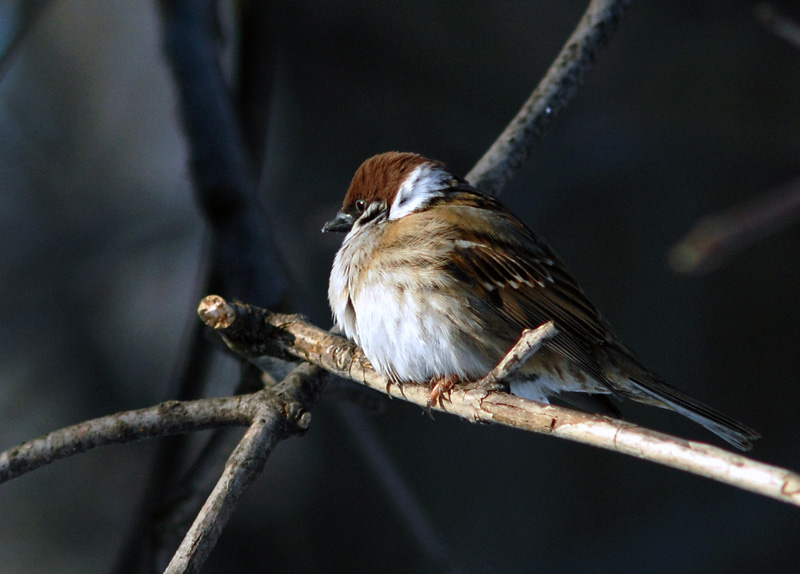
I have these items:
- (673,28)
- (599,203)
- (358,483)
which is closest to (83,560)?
(358,483)

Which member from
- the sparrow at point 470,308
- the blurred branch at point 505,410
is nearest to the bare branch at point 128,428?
the blurred branch at point 505,410

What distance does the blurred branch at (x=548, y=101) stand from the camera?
8.52 ft

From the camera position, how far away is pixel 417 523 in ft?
8.75

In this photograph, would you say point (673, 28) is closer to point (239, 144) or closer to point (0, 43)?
point (239, 144)

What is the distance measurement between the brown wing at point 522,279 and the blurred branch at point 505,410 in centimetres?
37

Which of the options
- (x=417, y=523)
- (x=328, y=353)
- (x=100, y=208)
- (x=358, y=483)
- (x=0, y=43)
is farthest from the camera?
(x=100, y=208)

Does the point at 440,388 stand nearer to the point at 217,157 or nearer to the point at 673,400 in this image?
the point at 673,400

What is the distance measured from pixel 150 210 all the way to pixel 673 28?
10.2ft

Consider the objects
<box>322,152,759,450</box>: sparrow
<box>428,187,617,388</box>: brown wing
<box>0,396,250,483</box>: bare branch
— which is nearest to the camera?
<box>0,396,250,483</box>: bare branch

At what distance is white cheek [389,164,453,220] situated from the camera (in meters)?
2.46

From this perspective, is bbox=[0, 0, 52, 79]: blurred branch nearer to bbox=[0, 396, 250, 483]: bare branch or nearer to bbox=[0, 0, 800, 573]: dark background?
bbox=[0, 0, 800, 573]: dark background

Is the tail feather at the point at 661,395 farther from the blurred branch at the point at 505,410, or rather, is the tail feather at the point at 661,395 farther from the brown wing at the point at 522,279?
the blurred branch at the point at 505,410

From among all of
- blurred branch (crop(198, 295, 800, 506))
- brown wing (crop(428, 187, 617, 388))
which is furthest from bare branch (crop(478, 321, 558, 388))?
brown wing (crop(428, 187, 617, 388))

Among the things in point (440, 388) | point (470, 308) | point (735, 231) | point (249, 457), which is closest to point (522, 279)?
point (470, 308)
